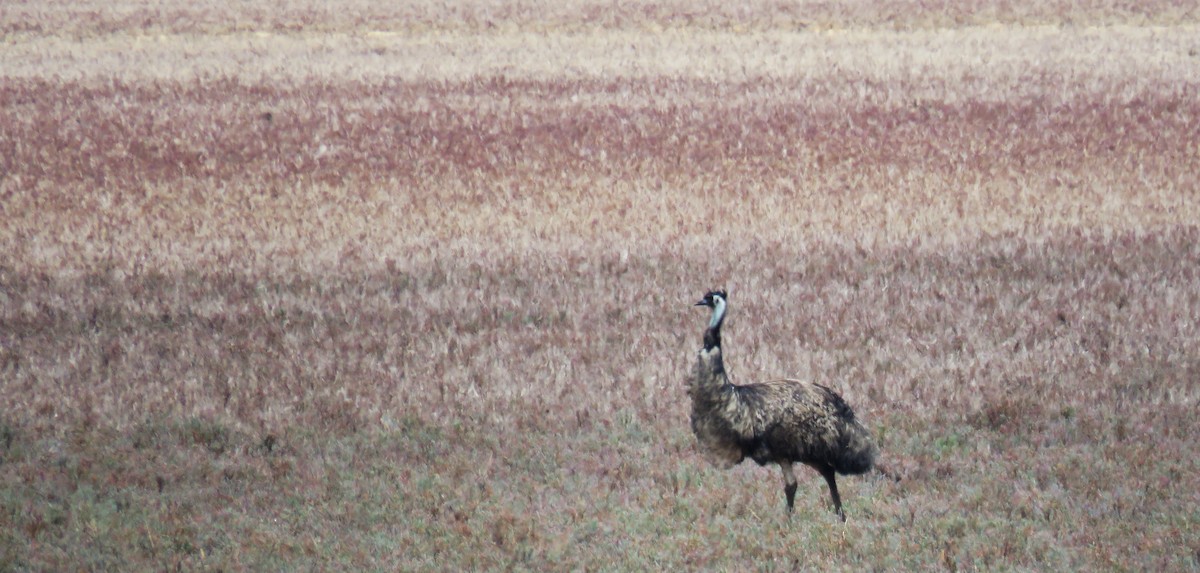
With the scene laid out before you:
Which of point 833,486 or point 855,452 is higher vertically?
point 855,452

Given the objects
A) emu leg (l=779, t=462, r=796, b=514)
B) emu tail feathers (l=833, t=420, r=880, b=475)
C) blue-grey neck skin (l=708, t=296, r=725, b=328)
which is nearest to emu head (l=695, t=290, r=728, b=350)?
blue-grey neck skin (l=708, t=296, r=725, b=328)

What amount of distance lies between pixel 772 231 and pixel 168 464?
29.7 feet

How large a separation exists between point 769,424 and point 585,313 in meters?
4.95

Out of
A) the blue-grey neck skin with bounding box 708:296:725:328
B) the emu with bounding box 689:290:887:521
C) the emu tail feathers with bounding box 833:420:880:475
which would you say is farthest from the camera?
the emu tail feathers with bounding box 833:420:880:475

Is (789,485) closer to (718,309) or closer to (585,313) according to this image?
(718,309)

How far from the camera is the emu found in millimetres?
7762

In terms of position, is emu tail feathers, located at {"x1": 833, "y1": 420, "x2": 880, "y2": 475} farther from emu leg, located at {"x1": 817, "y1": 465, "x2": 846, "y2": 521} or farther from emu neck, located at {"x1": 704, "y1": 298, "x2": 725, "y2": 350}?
emu neck, located at {"x1": 704, "y1": 298, "x2": 725, "y2": 350}

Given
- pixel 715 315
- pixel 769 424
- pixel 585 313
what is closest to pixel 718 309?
pixel 715 315

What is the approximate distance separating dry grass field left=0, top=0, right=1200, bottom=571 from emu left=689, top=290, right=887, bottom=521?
0.32 m

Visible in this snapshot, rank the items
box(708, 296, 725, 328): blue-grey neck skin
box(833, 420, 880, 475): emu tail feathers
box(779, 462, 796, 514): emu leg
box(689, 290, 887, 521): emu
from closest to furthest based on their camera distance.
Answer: box(708, 296, 725, 328): blue-grey neck skin
box(689, 290, 887, 521): emu
box(779, 462, 796, 514): emu leg
box(833, 420, 880, 475): emu tail feathers

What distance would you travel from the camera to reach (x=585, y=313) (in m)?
12.6

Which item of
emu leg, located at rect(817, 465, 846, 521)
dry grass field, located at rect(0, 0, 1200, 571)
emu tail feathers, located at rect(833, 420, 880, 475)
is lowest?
dry grass field, located at rect(0, 0, 1200, 571)

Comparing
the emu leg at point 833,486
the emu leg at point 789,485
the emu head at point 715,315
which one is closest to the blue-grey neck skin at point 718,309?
the emu head at point 715,315

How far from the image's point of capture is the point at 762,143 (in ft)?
72.5
